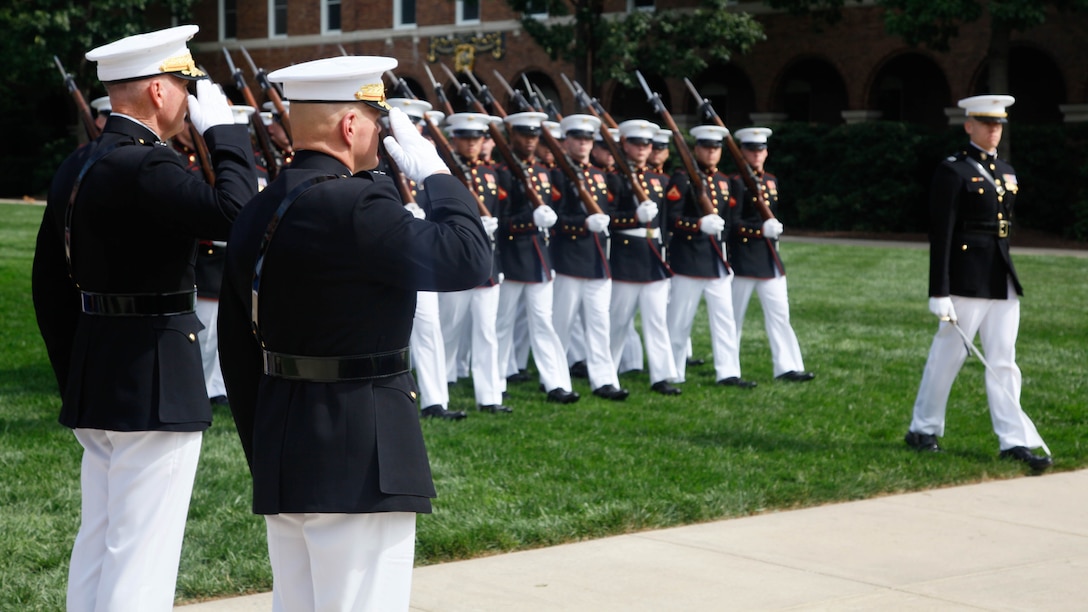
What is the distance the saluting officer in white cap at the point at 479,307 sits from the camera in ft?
31.6

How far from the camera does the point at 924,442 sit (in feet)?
27.1

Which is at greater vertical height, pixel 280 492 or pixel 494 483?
pixel 280 492

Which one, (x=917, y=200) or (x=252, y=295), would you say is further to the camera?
(x=917, y=200)

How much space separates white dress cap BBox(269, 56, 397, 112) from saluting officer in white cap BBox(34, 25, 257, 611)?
74 centimetres

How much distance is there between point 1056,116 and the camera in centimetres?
3108

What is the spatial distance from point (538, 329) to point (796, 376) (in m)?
2.26

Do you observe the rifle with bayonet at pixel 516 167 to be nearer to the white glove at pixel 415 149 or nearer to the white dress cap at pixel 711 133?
the white dress cap at pixel 711 133

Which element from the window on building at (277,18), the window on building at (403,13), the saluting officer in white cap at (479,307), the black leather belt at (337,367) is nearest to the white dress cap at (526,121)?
the saluting officer in white cap at (479,307)

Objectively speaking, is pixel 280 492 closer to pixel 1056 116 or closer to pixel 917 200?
pixel 917 200

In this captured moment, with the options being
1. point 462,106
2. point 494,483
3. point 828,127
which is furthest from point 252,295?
point 462,106

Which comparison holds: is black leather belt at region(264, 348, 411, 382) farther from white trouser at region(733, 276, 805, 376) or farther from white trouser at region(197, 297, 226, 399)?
white trouser at region(733, 276, 805, 376)

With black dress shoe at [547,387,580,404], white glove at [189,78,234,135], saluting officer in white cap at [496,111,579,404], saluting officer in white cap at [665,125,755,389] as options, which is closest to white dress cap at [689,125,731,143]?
saluting officer in white cap at [665,125,755,389]

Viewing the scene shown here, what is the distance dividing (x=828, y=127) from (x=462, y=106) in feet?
32.7

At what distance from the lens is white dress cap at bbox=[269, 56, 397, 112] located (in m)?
3.31
